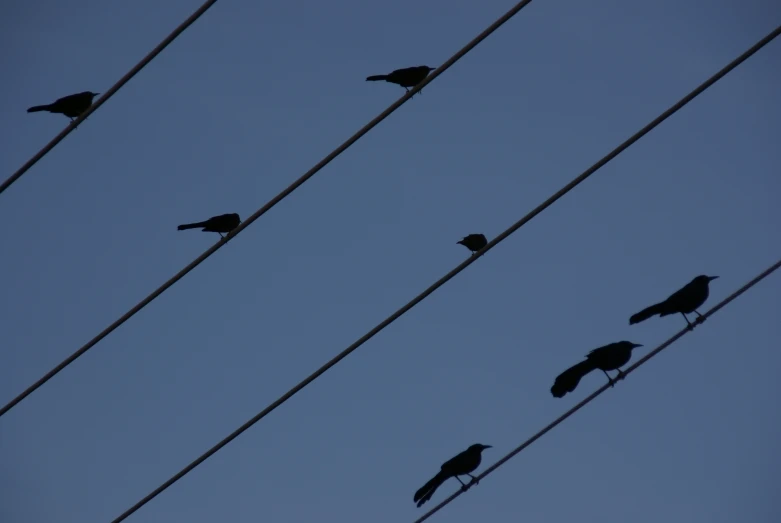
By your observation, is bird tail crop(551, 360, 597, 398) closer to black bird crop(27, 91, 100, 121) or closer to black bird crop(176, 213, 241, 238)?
black bird crop(176, 213, 241, 238)

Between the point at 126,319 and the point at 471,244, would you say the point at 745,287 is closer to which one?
the point at 126,319

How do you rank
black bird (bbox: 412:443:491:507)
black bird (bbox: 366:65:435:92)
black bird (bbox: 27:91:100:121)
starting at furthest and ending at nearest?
black bird (bbox: 366:65:435:92) < black bird (bbox: 27:91:100:121) < black bird (bbox: 412:443:491:507)

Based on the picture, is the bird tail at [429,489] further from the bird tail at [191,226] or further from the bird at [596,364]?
the bird tail at [191,226]

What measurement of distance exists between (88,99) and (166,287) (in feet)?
17.9

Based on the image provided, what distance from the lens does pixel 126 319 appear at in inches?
283

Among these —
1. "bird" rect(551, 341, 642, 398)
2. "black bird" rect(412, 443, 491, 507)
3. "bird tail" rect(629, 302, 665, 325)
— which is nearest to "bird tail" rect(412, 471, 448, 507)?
"black bird" rect(412, 443, 491, 507)

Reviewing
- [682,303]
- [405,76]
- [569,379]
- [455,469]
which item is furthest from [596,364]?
[405,76]

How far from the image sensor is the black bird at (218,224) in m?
12.3

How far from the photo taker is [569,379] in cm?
930

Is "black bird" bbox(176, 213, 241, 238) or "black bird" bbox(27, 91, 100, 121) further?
"black bird" bbox(176, 213, 241, 238)

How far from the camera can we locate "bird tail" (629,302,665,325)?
9.24m

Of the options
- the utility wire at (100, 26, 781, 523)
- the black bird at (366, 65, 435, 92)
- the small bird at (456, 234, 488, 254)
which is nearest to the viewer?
the utility wire at (100, 26, 781, 523)

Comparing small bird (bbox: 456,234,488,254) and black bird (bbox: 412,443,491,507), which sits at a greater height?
small bird (bbox: 456,234,488,254)

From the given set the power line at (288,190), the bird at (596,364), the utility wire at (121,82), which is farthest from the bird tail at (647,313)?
the utility wire at (121,82)
